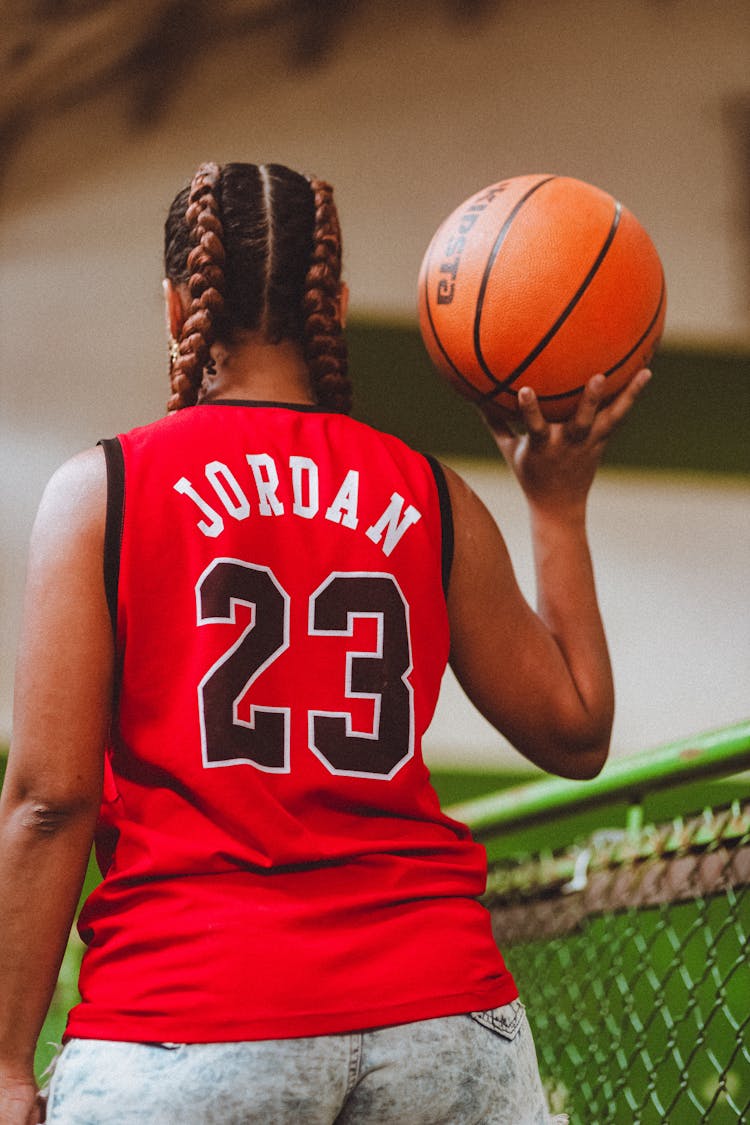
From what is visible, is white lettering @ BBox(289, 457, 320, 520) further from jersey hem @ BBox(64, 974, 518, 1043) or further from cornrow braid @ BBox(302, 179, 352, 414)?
jersey hem @ BBox(64, 974, 518, 1043)

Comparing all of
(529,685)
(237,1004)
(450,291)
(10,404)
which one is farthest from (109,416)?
(237,1004)

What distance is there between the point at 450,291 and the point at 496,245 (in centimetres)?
8

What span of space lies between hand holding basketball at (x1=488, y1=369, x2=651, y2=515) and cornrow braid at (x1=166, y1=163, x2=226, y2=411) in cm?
42

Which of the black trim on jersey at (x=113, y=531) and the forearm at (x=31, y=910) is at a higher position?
the black trim on jersey at (x=113, y=531)

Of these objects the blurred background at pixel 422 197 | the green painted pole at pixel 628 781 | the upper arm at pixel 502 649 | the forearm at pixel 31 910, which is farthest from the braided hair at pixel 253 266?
the blurred background at pixel 422 197

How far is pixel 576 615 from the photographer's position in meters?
1.36

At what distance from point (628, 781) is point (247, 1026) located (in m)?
0.93

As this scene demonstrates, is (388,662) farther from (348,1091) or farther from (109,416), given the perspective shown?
(109,416)

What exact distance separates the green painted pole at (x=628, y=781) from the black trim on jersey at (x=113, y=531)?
0.85 metres

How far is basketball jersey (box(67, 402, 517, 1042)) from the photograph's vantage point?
3.18 feet

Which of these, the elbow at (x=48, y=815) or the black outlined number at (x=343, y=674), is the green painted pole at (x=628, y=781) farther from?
the elbow at (x=48, y=815)

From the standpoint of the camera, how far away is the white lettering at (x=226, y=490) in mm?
1091

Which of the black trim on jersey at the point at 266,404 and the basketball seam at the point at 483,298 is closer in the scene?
the black trim on jersey at the point at 266,404

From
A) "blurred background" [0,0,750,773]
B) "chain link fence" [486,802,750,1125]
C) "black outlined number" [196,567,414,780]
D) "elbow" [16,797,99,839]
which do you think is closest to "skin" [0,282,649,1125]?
"elbow" [16,797,99,839]
